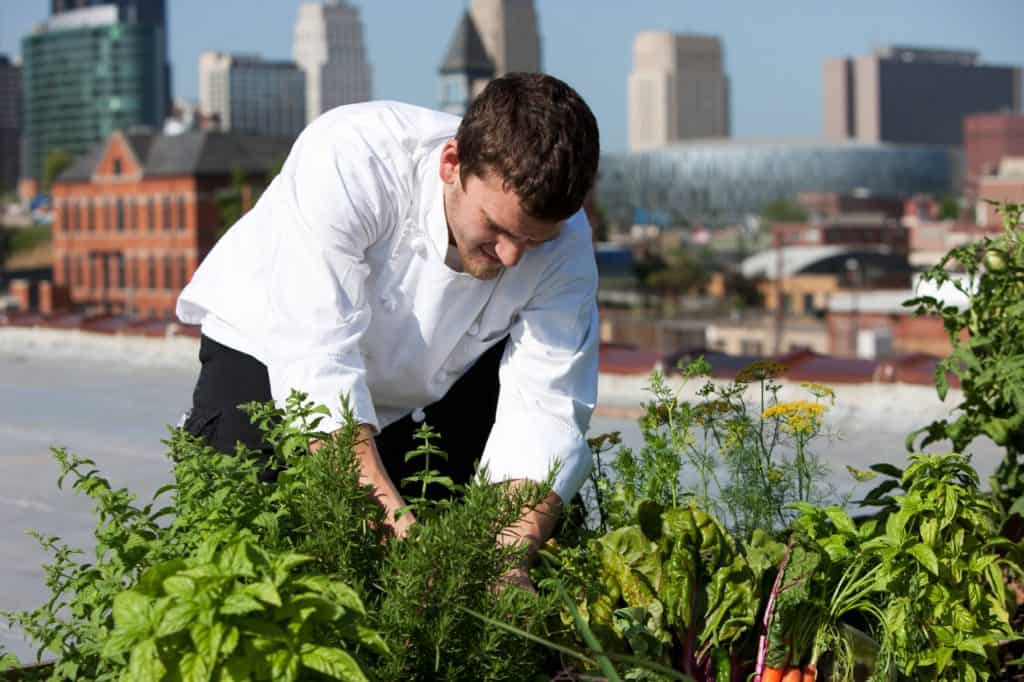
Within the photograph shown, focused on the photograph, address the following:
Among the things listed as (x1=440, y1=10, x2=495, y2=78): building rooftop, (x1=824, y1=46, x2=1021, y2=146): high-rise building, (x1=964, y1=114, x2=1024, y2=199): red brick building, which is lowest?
(x1=964, y1=114, x2=1024, y2=199): red brick building

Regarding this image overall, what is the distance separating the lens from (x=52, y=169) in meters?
100

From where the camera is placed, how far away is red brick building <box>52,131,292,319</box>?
58.4m

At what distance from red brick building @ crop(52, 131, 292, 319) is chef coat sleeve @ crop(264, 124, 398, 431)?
2206 inches

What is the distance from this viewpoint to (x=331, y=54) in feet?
616

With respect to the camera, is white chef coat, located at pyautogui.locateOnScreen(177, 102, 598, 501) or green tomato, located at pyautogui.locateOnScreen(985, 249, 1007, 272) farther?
green tomato, located at pyautogui.locateOnScreen(985, 249, 1007, 272)

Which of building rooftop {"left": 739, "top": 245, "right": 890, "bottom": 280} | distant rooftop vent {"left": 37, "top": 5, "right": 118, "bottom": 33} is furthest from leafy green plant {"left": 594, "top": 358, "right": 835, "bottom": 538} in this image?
distant rooftop vent {"left": 37, "top": 5, "right": 118, "bottom": 33}

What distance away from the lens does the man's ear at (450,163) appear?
1889mm

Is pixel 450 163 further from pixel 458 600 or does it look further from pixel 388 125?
pixel 458 600

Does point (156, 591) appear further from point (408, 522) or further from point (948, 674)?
point (948, 674)

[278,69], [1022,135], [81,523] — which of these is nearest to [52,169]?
[278,69]

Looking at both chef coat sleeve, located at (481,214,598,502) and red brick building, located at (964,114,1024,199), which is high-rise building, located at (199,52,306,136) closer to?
red brick building, located at (964,114,1024,199)

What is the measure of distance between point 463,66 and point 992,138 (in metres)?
56.5

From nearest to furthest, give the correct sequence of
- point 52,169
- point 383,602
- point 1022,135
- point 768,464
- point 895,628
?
point 383,602, point 895,628, point 768,464, point 52,169, point 1022,135

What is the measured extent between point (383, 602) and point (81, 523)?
156 centimetres
